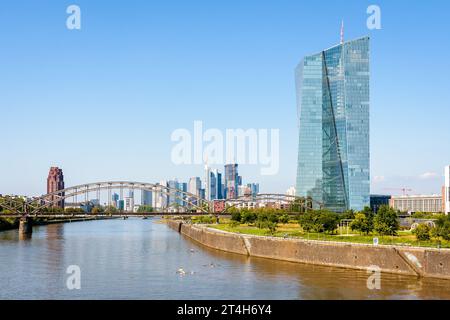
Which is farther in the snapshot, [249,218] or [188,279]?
[249,218]

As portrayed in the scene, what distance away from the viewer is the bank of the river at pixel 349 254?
1976 inches

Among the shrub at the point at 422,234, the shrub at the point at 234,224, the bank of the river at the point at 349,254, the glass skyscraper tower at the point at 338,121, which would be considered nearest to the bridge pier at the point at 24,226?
the shrub at the point at 234,224

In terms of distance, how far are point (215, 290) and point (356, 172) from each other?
10082 cm

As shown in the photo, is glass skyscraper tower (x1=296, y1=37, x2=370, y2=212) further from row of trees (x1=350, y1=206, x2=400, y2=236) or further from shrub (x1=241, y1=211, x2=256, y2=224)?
row of trees (x1=350, y1=206, x2=400, y2=236)

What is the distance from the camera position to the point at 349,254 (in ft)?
188

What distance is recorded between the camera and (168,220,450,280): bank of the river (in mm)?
50188

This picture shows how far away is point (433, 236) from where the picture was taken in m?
61.3

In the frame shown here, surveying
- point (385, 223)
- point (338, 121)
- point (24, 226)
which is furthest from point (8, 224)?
point (385, 223)

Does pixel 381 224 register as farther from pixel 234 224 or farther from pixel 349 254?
pixel 234 224

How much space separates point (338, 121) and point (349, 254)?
83743 millimetres

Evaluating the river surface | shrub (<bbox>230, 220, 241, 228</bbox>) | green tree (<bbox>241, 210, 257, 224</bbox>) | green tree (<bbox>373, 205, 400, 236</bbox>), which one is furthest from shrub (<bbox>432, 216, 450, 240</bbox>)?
green tree (<bbox>241, 210, 257, 224</bbox>)

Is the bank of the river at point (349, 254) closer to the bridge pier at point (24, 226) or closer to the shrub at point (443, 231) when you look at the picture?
the shrub at point (443, 231)

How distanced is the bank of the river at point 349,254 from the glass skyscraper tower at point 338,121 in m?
67.0
